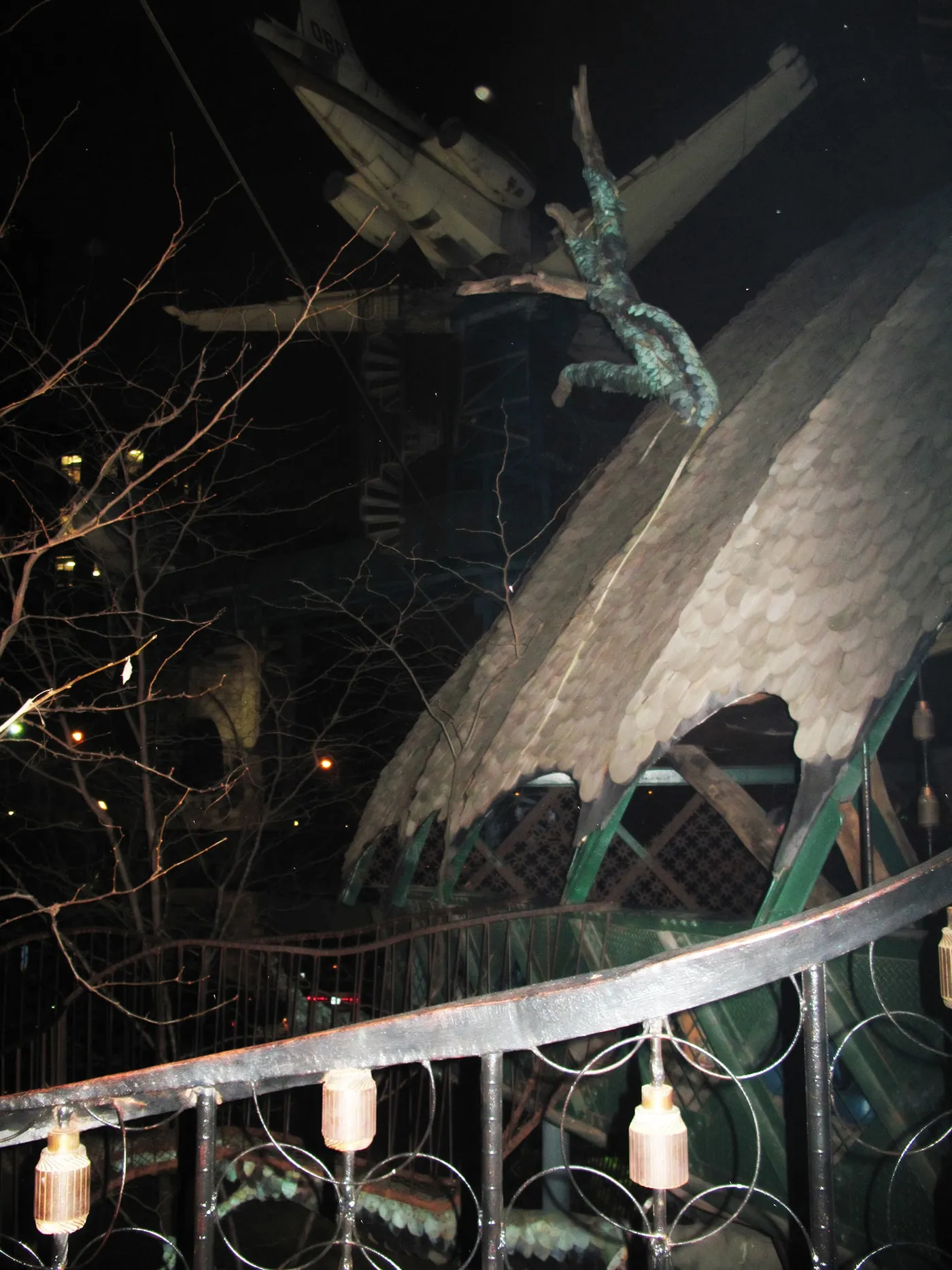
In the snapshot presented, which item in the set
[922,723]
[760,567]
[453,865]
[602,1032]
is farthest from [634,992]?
[453,865]

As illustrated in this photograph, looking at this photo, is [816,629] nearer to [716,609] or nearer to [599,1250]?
[716,609]

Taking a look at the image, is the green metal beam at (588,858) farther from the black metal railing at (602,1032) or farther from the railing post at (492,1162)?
the railing post at (492,1162)

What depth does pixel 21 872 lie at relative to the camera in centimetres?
1656

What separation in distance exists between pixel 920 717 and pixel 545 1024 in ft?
22.6

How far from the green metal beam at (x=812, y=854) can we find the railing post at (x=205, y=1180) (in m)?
4.52

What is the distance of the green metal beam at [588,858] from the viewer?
24.8ft

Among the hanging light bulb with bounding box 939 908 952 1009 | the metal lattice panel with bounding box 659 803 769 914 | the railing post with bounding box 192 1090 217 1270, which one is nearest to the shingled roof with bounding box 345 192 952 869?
the metal lattice panel with bounding box 659 803 769 914

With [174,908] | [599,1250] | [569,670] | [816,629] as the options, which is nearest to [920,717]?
[816,629]

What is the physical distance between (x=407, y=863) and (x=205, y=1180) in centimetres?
796

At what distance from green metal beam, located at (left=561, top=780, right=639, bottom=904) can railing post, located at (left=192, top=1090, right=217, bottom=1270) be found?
532cm

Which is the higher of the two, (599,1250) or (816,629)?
(816,629)

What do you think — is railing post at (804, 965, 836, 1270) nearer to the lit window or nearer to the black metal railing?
the black metal railing

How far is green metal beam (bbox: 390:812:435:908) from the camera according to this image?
401 inches

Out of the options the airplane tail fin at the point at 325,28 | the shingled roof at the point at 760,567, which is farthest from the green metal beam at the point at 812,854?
the airplane tail fin at the point at 325,28
